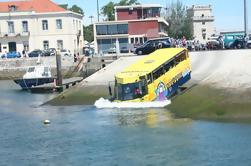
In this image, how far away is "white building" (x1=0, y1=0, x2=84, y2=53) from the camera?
384ft

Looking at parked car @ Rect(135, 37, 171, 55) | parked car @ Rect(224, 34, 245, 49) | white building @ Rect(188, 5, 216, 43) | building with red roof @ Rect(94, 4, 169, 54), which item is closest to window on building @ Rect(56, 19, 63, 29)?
building with red roof @ Rect(94, 4, 169, 54)

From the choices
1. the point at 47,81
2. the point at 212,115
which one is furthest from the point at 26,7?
the point at 212,115

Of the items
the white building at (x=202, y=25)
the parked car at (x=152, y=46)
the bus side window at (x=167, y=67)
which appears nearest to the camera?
the bus side window at (x=167, y=67)

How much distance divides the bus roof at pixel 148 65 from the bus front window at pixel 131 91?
2.08ft

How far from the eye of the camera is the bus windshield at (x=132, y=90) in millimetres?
43625

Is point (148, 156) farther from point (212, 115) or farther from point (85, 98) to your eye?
point (85, 98)

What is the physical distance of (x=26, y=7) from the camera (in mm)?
120812

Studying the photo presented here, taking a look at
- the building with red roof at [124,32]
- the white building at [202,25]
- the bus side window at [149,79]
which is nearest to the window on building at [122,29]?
the building with red roof at [124,32]

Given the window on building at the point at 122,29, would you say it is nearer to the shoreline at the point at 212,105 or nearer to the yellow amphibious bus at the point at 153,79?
the yellow amphibious bus at the point at 153,79

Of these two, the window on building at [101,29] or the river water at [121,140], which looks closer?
the river water at [121,140]

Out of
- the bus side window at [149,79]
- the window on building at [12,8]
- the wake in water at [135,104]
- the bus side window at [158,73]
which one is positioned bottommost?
the wake in water at [135,104]

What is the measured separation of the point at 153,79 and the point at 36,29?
251 ft

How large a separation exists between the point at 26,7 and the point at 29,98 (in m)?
62.9

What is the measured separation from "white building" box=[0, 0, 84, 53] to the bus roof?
70.7 meters
